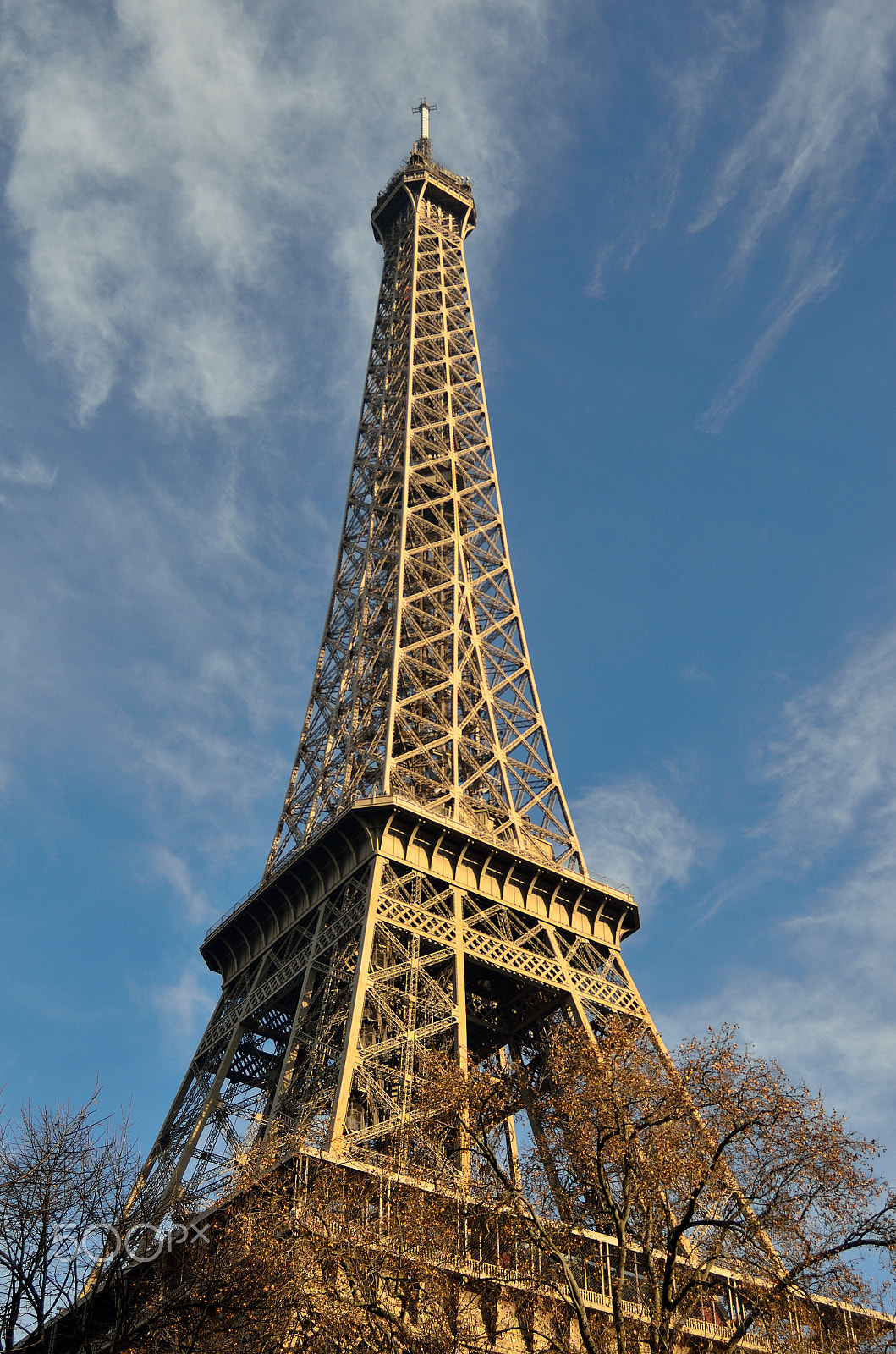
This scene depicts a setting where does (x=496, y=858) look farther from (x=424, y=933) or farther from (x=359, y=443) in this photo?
(x=359, y=443)

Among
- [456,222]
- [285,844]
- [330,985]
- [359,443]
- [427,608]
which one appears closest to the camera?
[330,985]

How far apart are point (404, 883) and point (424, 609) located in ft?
60.5

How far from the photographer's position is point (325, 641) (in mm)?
56469

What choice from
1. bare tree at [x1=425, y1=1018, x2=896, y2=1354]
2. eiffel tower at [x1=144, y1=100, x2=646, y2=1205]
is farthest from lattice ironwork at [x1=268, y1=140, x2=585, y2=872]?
bare tree at [x1=425, y1=1018, x2=896, y2=1354]

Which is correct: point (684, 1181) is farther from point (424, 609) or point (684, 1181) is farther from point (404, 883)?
point (424, 609)

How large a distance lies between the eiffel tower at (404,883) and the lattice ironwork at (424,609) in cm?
13

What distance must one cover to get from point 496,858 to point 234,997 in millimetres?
11413

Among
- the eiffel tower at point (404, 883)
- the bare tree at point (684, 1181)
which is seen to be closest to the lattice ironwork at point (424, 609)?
the eiffel tower at point (404, 883)

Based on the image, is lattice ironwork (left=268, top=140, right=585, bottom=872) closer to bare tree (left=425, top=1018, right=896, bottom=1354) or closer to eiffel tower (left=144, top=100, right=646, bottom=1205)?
eiffel tower (left=144, top=100, right=646, bottom=1205)

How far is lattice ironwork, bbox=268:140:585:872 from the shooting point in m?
44.3

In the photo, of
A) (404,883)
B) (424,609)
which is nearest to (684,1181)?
(404,883)

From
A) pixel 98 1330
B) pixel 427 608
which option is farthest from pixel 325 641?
pixel 98 1330

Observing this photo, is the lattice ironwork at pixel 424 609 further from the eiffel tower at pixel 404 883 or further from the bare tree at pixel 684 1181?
the bare tree at pixel 684 1181

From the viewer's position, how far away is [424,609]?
53.1 meters
